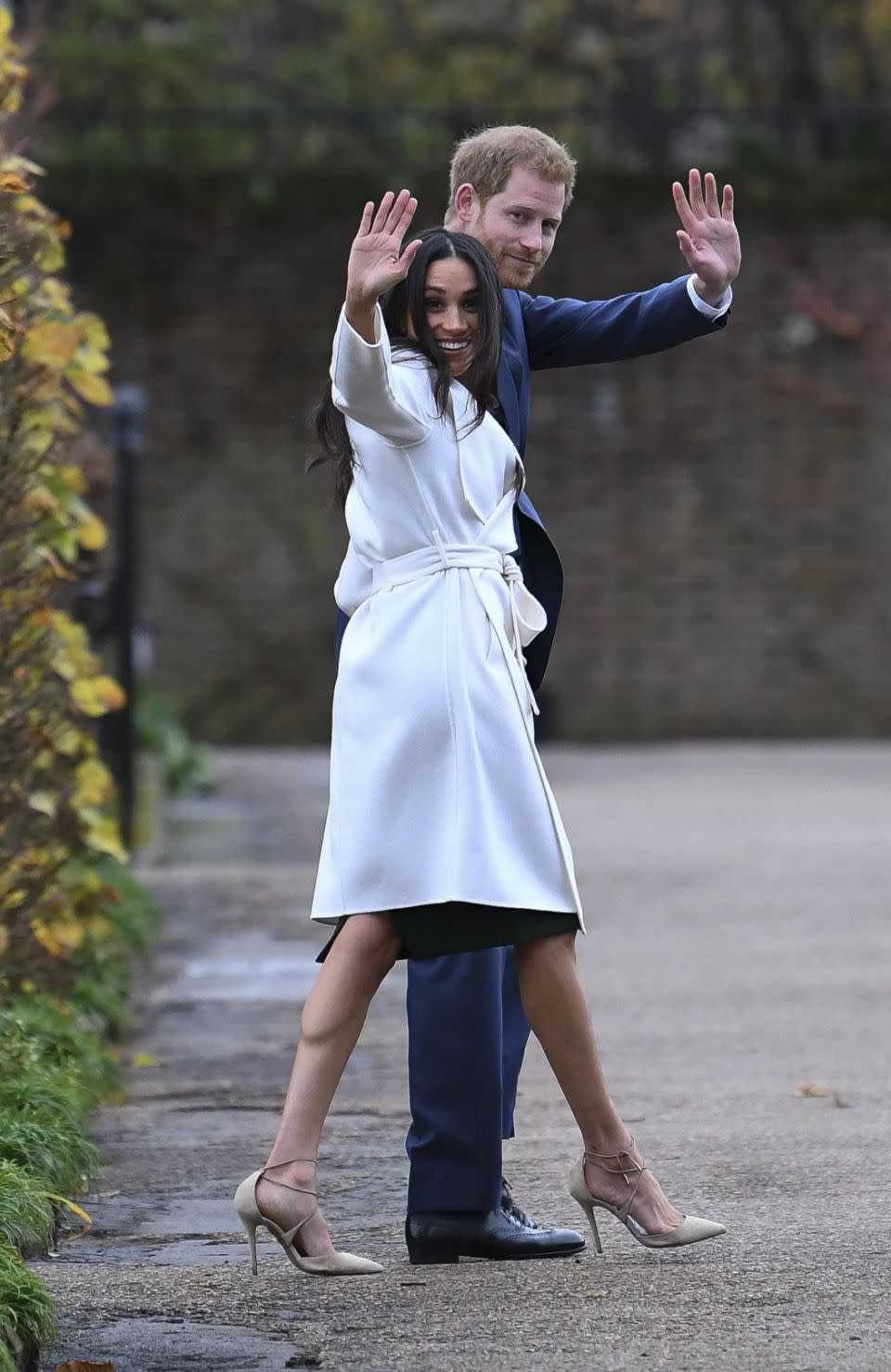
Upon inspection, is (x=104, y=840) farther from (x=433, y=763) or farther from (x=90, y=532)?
(x=433, y=763)

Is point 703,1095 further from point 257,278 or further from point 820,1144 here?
point 257,278

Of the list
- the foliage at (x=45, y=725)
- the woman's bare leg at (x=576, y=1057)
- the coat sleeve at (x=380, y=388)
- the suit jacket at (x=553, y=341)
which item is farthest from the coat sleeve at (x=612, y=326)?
the foliage at (x=45, y=725)

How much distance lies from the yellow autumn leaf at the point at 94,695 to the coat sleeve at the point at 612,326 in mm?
2127

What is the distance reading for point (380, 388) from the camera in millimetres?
3266

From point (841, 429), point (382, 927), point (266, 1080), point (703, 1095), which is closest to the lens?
point (382, 927)

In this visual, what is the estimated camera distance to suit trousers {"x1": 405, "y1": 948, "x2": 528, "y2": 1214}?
349 cm

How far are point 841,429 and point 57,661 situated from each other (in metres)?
13.1

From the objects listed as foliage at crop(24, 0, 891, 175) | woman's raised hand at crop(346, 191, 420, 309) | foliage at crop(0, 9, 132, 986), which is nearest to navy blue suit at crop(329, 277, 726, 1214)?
woman's raised hand at crop(346, 191, 420, 309)

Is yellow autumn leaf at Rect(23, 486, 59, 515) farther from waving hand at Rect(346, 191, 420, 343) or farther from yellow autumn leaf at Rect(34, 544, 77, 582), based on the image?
waving hand at Rect(346, 191, 420, 343)

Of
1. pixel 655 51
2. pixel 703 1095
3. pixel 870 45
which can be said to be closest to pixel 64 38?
pixel 655 51

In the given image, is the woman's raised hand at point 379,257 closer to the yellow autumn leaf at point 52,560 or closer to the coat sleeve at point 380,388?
the coat sleeve at point 380,388

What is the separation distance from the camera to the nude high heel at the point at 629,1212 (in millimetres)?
3434

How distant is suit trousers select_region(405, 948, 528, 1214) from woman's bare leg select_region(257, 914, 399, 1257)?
12cm

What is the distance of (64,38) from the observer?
1923 centimetres
